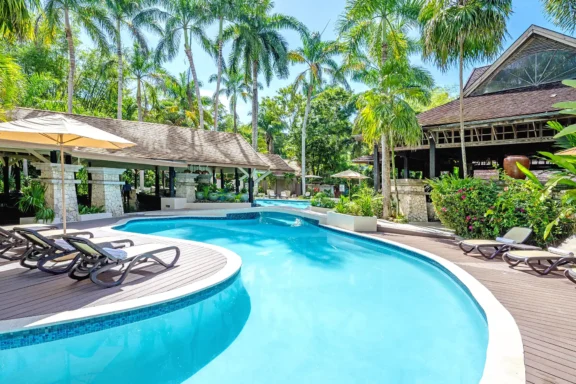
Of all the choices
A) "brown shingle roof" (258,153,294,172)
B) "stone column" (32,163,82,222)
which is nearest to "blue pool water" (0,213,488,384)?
"stone column" (32,163,82,222)

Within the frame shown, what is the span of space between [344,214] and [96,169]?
10971 mm

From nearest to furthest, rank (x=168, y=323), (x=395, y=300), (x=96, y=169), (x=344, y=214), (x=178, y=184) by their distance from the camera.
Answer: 1. (x=168, y=323)
2. (x=395, y=300)
3. (x=344, y=214)
4. (x=96, y=169)
5. (x=178, y=184)

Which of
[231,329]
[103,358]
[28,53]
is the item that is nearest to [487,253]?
[231,329]

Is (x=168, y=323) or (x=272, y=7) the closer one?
(x=168, y=323)

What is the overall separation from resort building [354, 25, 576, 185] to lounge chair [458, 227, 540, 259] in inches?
186

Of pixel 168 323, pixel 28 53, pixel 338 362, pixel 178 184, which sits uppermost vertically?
pixel 28 53

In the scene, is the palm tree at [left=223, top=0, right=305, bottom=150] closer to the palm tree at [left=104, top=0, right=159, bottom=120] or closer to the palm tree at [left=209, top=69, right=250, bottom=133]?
the palm tree at [left=104, top=0, right=159, bottom=120]

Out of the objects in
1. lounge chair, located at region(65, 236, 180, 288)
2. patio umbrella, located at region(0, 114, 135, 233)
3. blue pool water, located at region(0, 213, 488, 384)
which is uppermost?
patio umbrella, located at region(0, 114, 135, 233)

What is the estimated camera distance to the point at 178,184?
19.9m

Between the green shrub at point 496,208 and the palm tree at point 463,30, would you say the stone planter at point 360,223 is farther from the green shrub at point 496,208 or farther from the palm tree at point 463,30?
the palm tree at point 463,30

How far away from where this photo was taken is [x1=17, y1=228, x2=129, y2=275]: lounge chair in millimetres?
5332

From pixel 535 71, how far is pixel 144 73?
2902cm

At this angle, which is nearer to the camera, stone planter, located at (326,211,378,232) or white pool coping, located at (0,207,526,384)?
white pool coping, located at (0,207,526,384)

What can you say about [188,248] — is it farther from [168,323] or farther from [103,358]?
[103,358]
